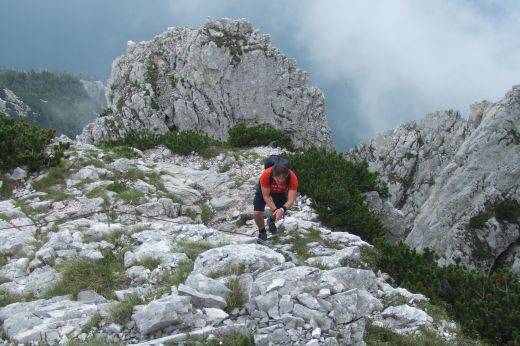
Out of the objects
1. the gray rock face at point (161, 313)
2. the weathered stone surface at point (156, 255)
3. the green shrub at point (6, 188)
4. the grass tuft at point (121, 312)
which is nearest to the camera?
the gray rock face at point (161, 313)

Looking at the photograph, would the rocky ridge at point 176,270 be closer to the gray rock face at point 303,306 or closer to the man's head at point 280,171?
the gray rock face at point 303,306

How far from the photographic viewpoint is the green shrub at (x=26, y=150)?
14641mm

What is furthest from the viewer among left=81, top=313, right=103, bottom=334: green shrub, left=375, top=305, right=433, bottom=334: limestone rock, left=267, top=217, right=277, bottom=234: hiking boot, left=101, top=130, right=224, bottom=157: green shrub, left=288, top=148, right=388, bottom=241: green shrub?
left=101, top=130, right=224, bottom=157: green shrub

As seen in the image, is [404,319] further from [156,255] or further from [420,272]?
[156,255]

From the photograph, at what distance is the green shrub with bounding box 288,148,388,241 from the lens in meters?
13.8

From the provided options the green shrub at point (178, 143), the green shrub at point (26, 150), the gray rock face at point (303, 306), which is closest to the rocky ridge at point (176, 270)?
the gray rock face at point (303, 306)

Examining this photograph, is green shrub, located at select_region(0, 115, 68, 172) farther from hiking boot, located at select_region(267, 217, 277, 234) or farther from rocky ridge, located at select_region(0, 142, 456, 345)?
hiking boot, located at select_region(267, 217, 277, 234)

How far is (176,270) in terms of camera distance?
323 inches

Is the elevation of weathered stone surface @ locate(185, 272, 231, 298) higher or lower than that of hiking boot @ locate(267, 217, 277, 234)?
lower

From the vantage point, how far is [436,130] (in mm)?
67688

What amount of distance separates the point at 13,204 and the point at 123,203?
9.17 feet

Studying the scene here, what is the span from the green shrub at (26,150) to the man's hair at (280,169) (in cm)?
835

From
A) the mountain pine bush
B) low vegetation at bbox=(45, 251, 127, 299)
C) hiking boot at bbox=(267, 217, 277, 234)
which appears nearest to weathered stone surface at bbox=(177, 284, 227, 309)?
low vegetation at bbox=(45, 251, 127, 299)

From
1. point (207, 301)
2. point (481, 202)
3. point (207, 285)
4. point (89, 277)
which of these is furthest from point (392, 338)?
point (481, 202)
